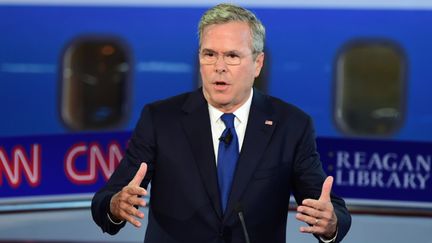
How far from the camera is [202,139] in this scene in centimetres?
251

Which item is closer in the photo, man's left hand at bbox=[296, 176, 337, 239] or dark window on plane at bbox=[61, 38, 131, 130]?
man's left hand at bbox=[296, 176, 337, 239]

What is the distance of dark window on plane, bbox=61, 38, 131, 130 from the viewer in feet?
17.8

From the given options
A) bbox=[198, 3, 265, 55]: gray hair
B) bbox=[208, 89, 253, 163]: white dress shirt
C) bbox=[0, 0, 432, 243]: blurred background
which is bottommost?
bbox=[0, 0, 432, 243]: blurred background

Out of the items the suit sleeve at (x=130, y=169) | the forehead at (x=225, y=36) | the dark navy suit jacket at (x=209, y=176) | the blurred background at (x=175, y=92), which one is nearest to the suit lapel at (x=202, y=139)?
the dark navy suit jacket at (x=209, y=176)

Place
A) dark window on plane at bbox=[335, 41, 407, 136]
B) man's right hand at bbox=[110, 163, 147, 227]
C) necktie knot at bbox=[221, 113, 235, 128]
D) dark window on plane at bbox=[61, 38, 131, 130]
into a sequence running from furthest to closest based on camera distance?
dark window on plane at bbox=[61, 38, 131, 130]
dark window on plane at bbox=[335, 41, 407, 136]
necktie knot at bbox=[221, 113, 235, 128]
man's right hand at bbox=[110, 163, 147, 227]

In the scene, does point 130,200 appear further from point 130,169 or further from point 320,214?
point 320,214

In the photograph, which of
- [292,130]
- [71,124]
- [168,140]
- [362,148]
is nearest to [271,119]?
[292,130]

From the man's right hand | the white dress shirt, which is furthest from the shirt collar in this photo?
the man's right hand

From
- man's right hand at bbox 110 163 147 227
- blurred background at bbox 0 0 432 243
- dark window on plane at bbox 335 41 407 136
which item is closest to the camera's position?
man's right hand at bbox 110 163 147 227

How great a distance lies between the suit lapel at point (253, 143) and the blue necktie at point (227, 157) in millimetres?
30

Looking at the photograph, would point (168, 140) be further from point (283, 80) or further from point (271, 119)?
point (283, 80)

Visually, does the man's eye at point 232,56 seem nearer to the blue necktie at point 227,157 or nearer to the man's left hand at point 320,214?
the blue necktie at point 227,157

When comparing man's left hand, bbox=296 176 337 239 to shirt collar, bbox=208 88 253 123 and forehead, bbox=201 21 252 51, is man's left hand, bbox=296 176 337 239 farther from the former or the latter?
forehead, bbox=201 21 252 51

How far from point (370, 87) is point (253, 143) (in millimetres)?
2878
